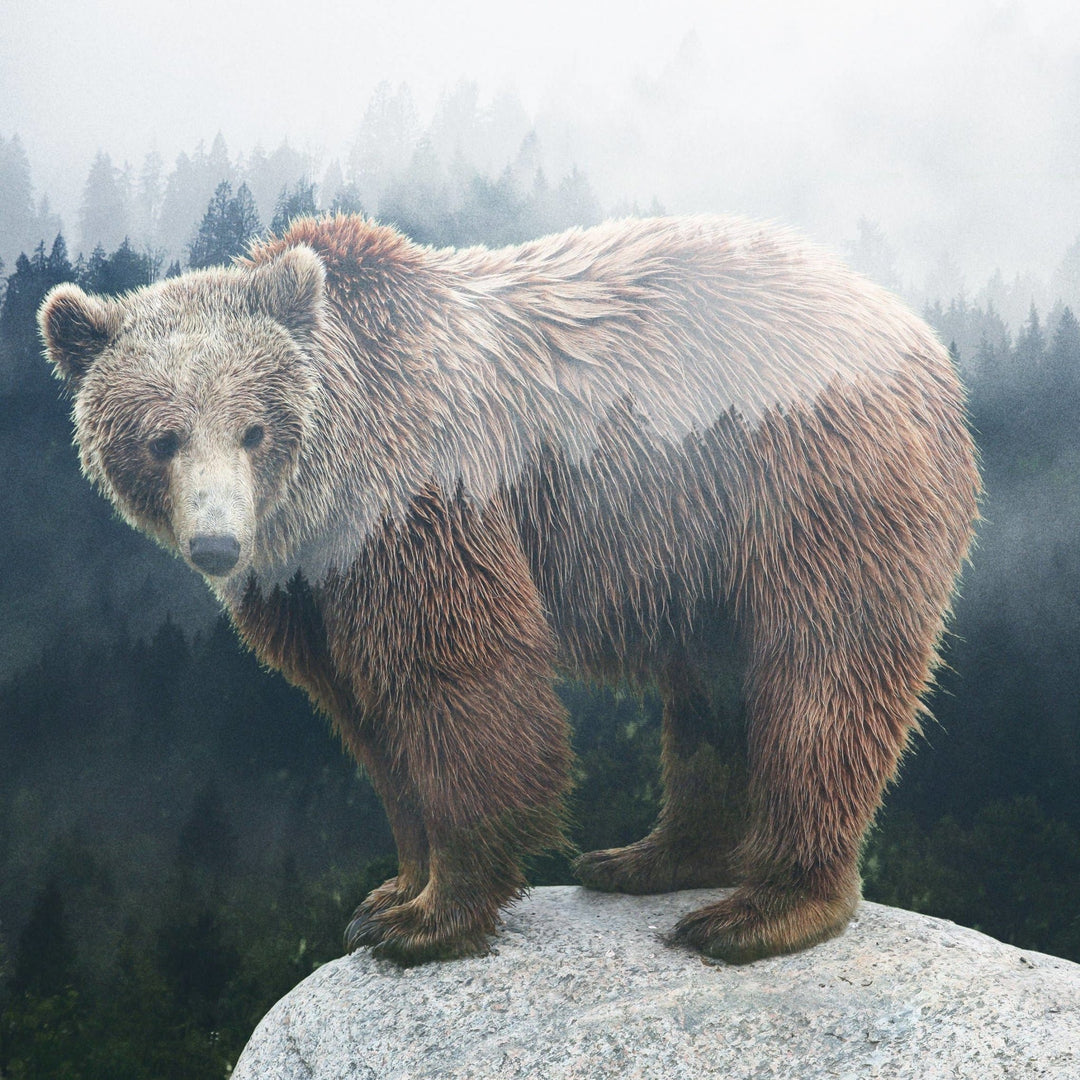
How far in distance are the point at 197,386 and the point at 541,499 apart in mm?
1178

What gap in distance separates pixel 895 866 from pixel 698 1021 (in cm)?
372

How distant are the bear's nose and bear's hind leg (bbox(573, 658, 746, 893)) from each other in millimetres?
1795

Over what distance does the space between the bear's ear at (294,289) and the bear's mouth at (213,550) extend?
2.50 ft

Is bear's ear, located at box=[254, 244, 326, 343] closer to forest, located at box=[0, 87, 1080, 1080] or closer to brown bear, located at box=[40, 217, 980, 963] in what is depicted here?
brown bear, located at box=[40, 217, 980, 963]

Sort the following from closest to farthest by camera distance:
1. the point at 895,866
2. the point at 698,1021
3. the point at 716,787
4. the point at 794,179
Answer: the point at 698,1021
the point at 716,787
the point at 794,179
the point at 895,866

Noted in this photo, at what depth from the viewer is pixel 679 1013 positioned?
3.21 m

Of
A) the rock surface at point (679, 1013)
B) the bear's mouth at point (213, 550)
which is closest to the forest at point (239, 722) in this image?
the rock surface at point (679, 1013)

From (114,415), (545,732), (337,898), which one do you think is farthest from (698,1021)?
(337,898)

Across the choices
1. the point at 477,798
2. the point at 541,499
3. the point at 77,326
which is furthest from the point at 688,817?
the point at 77,326

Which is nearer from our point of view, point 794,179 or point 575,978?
point 575,978

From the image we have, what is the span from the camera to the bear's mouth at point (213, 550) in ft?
9.84

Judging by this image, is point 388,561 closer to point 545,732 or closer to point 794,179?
point 545,732

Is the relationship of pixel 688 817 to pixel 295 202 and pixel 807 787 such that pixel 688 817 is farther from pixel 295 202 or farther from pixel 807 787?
pixel 295 202

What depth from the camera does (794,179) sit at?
19.5ft
